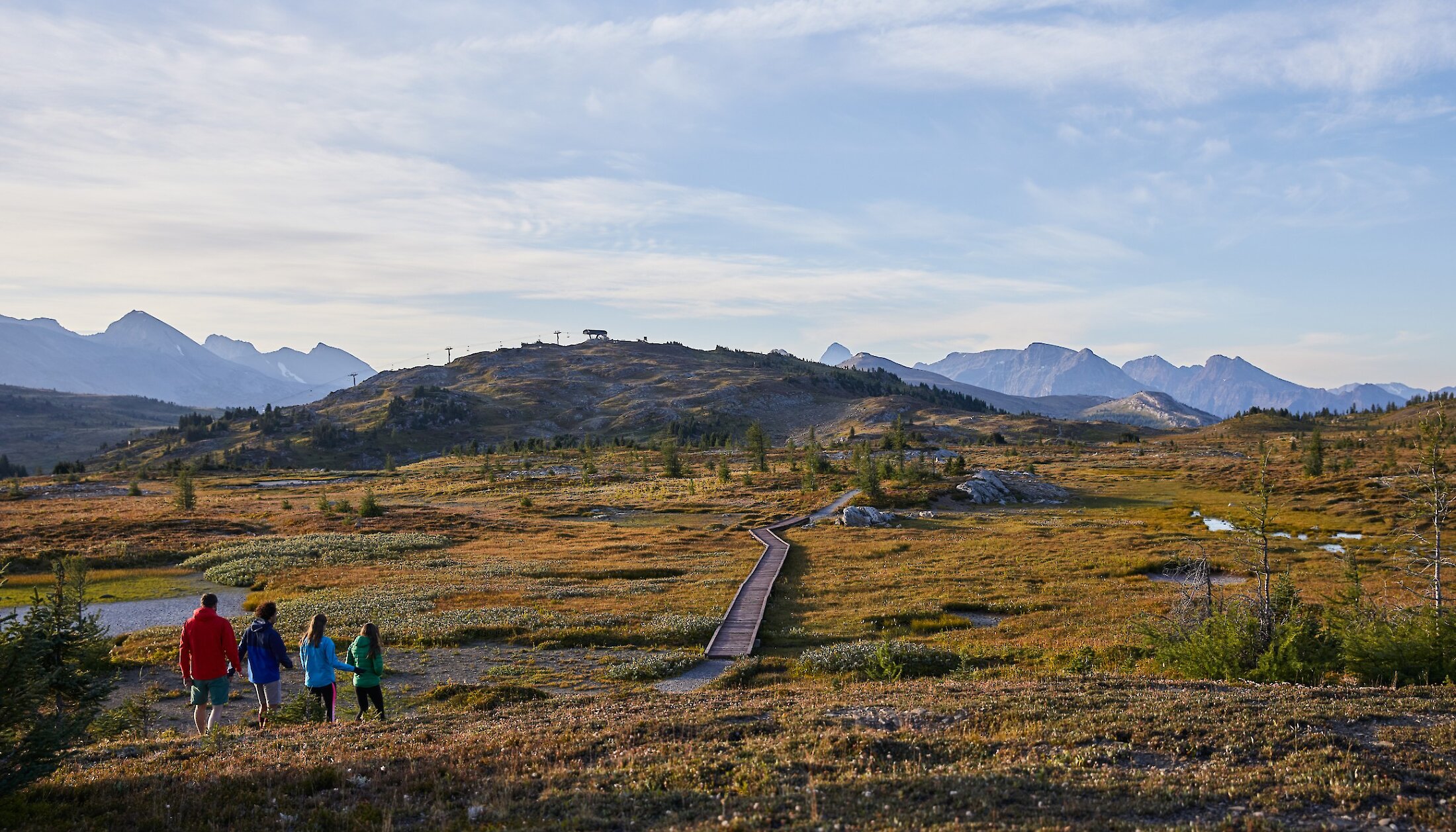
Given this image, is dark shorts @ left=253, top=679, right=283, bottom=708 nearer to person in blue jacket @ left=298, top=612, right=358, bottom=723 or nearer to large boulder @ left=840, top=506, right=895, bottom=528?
person in blue jacket @ left=298, top=612, right=358, bottom=723

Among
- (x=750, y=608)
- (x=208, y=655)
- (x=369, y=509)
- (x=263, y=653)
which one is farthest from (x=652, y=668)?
(x=369, y=509)

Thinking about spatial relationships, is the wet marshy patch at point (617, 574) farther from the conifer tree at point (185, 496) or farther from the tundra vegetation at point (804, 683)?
the conifer tree at point (185, 496)

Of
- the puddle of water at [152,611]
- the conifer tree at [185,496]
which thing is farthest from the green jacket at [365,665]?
the conifer tree at [185,496]

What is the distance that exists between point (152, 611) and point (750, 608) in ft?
127

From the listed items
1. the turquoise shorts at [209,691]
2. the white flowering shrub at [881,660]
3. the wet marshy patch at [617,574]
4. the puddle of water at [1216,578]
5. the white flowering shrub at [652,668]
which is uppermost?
the turquoise shorts at [209,691]

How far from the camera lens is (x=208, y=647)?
63.2ft

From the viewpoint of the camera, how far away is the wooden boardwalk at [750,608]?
35.7 meters

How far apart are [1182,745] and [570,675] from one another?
23130mm

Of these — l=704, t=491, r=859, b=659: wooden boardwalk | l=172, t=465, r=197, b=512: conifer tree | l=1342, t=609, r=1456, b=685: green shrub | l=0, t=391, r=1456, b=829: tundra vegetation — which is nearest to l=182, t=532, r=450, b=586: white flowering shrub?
l=0, t=391, r=1456, b=829: tundra vegetation

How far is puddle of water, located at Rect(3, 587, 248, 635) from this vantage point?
4424 centimetres

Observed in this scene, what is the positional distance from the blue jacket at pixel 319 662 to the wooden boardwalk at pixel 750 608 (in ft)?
58.3

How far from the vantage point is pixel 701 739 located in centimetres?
1625

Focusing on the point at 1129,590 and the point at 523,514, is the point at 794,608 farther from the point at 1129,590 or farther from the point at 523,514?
the point at 523,514

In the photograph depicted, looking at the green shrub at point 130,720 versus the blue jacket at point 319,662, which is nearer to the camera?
the blue jacket at point 319,662
